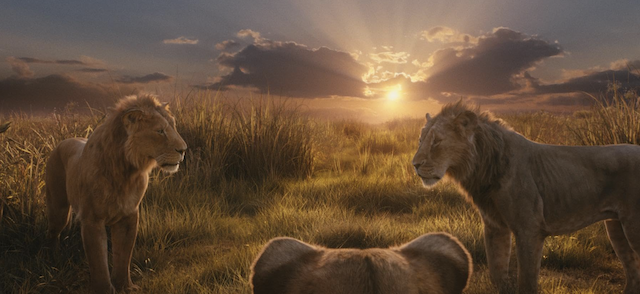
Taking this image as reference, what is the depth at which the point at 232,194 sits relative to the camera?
6.95 meters

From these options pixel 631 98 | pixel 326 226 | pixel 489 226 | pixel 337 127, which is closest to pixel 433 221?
pixel 326 226

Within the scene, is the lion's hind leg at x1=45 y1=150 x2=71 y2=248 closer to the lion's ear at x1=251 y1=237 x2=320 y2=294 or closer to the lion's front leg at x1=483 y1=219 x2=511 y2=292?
the lion's ear at x1=251 y1=237 x2=320 y2=294

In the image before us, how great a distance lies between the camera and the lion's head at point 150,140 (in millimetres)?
3377

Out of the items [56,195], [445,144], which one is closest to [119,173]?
[56,195]

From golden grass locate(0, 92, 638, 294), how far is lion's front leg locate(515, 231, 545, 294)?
0.96 feet

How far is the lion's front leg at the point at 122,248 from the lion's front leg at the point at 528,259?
3049mm

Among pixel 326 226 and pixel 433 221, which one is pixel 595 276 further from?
pixel 326 226

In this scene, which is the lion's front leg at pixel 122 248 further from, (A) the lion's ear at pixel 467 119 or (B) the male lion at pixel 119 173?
(A) the lion's ear at pixel 467 119

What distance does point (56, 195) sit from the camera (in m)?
4.23

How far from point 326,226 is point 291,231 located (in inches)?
20.0

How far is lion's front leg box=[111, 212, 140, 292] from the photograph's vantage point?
12.3 ft

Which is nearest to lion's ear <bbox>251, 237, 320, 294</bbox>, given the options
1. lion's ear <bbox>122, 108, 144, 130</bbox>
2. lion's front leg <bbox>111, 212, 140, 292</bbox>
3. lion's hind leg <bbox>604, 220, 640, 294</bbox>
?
lion's ear <bbox>122, 108, 144, 130</bbox>

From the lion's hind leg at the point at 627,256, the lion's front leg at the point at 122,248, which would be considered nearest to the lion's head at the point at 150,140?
the lion's front leg at the point at 122,248

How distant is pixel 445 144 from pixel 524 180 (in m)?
0.69
